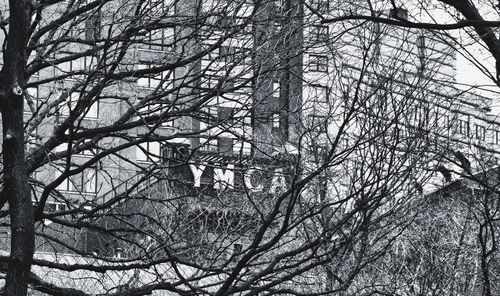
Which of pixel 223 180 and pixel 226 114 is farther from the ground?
pixel 226 114

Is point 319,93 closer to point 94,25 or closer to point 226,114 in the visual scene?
point 226,114

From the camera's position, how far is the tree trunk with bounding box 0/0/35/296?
21.5 ft

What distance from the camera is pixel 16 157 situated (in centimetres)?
682

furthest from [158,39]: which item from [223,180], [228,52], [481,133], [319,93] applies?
[481,133]

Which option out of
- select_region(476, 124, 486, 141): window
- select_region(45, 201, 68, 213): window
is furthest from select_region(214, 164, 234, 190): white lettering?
select_region(476, 124, 486, 141): window

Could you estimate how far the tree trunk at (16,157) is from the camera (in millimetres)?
6559

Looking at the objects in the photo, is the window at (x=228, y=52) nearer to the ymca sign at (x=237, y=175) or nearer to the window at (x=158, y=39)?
the window at (x=158, y=39)

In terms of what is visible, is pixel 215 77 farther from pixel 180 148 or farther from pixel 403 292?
pixel 403 292

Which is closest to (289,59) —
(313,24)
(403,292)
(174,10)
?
(313,24)

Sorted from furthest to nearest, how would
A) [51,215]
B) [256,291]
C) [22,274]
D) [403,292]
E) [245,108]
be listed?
[403,292] < [245,108] < [51,215] < [256,291] < [22,274]

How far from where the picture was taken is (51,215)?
8.73 m

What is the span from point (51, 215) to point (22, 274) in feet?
7.20

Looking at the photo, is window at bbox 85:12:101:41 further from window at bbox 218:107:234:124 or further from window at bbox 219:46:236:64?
window at bbox 218:107:234:124

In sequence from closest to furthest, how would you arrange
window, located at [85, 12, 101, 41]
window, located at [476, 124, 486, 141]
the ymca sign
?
1. window, located at [85, 12, 101, 41]
2. the ymca sign
3. window, located at [476, 124, 486, 141]
